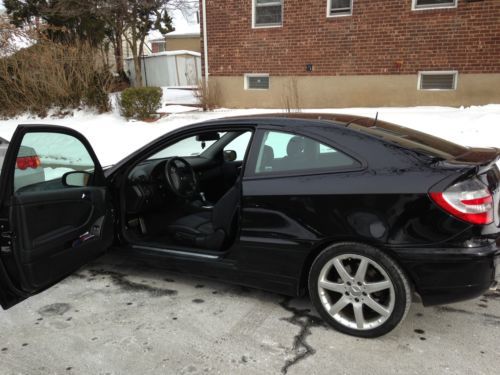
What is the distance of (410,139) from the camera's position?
309 centimetres

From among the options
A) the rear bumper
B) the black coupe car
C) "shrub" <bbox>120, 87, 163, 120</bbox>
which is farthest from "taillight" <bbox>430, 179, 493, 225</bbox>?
"shrub" <bbox>120, 87, 163, 120</bbox>

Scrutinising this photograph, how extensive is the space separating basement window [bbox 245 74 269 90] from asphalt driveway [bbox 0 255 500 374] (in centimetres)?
949

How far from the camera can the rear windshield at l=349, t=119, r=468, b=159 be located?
290cm

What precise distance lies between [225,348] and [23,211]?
151 centimetres

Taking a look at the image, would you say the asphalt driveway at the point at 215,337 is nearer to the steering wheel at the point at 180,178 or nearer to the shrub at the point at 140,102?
the steering wheel at the point at 180,178

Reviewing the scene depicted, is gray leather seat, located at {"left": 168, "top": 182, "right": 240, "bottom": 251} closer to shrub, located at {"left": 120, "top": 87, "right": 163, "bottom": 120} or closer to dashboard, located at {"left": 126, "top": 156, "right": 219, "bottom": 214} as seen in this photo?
dashboard, located at {"left": 126, "top": 156, "right": 219, "bottom": 214}

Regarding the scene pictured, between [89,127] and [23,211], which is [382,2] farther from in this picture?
[23,211]

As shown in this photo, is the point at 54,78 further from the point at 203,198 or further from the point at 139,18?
the point at 203,198

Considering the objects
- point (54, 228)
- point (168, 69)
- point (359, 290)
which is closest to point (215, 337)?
point (359, 290)

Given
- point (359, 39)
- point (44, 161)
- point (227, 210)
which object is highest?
point (359, 39)

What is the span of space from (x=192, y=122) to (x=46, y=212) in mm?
8149

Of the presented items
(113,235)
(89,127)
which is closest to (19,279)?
(113,235)

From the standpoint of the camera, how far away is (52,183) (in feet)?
10.3

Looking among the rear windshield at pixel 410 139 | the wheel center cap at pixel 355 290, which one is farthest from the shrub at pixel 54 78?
the wheel center cap at pixel 355 290
